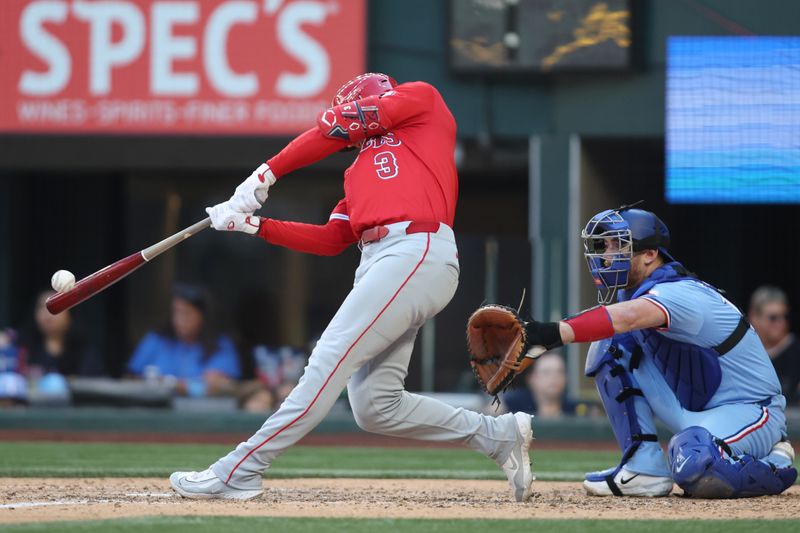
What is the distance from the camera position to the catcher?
4.77 meters

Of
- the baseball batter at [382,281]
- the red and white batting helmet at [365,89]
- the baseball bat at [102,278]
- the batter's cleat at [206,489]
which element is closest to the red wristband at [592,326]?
the baseball batter at [382,281]

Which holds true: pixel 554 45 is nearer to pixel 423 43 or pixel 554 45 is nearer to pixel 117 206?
pixel 423 43

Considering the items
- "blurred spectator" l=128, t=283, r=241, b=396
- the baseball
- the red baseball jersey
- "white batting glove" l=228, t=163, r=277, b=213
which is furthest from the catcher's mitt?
"blurred spectator" l=128, t=283, r=241, b=396

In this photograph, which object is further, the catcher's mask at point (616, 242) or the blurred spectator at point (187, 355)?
the blurred spectator at point (187, 355)

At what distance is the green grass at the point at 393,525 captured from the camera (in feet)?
12.8

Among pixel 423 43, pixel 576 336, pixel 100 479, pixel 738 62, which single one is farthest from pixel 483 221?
pixel 576 336

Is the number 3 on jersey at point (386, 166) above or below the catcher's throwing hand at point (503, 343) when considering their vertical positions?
above

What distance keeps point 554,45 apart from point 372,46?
1.43m

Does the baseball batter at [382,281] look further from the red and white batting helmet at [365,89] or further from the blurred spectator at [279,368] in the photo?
the blurred spectator at [279,368]

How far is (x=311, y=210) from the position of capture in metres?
12.7

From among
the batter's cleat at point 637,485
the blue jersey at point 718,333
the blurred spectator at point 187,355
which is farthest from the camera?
the blurred spectator at point 187,355

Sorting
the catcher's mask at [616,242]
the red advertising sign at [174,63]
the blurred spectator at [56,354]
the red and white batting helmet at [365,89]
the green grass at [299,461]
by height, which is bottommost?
the green grass at [299,461]

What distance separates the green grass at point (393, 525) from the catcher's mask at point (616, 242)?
1095mm

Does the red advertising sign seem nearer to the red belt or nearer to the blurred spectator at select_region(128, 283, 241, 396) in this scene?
the blurred spectator at select_region(128, 283, 241, 396)
